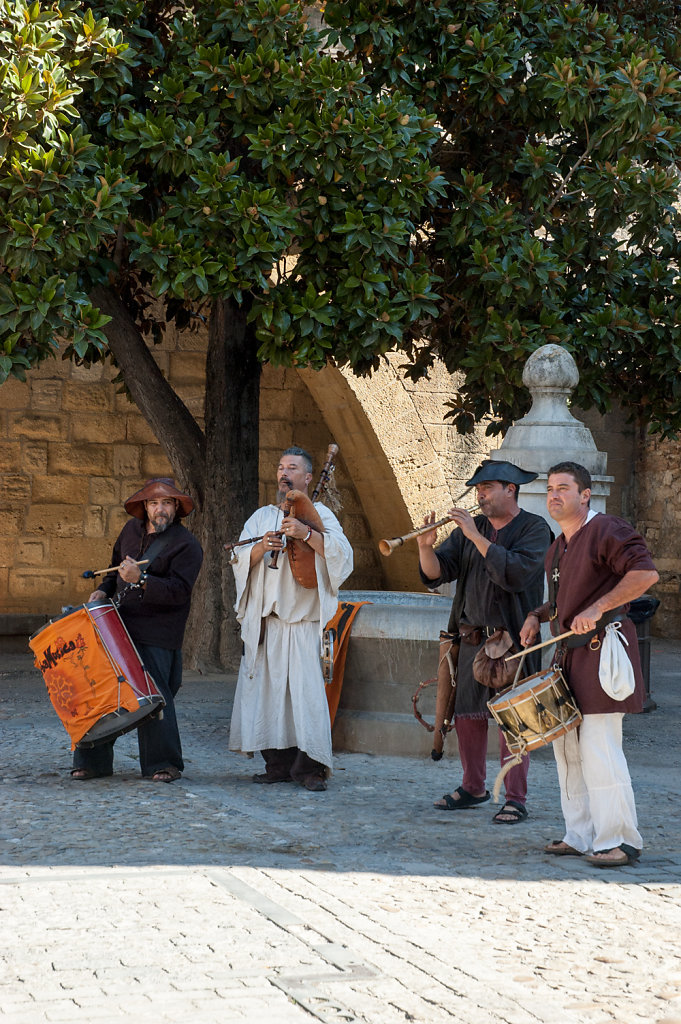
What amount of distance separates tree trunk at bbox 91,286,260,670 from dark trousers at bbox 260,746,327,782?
3514 millimetres

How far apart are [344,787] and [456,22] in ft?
16.6

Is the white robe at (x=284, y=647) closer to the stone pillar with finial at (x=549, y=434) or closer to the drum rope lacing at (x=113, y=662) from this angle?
the drum rope lacing at (x=113, y=662)

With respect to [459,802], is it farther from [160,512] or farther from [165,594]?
[160,512]

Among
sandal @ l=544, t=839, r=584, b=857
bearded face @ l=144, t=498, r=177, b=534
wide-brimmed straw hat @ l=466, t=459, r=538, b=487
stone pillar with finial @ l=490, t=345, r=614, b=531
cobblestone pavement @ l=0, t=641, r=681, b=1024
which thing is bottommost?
cobblestone pavement @ l=0, t=641, r=681, b=1024

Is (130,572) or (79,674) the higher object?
(130,572)

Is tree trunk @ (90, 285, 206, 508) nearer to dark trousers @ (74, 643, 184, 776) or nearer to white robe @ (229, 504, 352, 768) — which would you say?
white robe @ (229, 504, 352, 768)

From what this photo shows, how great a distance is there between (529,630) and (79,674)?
6.86 feet

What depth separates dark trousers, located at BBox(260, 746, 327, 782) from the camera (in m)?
6.40

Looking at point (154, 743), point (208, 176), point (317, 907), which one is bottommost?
point (317, 907)

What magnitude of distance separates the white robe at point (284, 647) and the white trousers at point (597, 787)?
A: 158 cm

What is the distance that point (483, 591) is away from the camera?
229 inches

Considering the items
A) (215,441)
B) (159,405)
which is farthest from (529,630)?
(159,405)

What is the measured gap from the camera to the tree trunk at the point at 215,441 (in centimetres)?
995

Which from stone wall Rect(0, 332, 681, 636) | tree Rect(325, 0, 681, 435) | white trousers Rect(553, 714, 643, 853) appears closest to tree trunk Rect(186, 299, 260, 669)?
tree Rect(325, 0, 681, 435)
